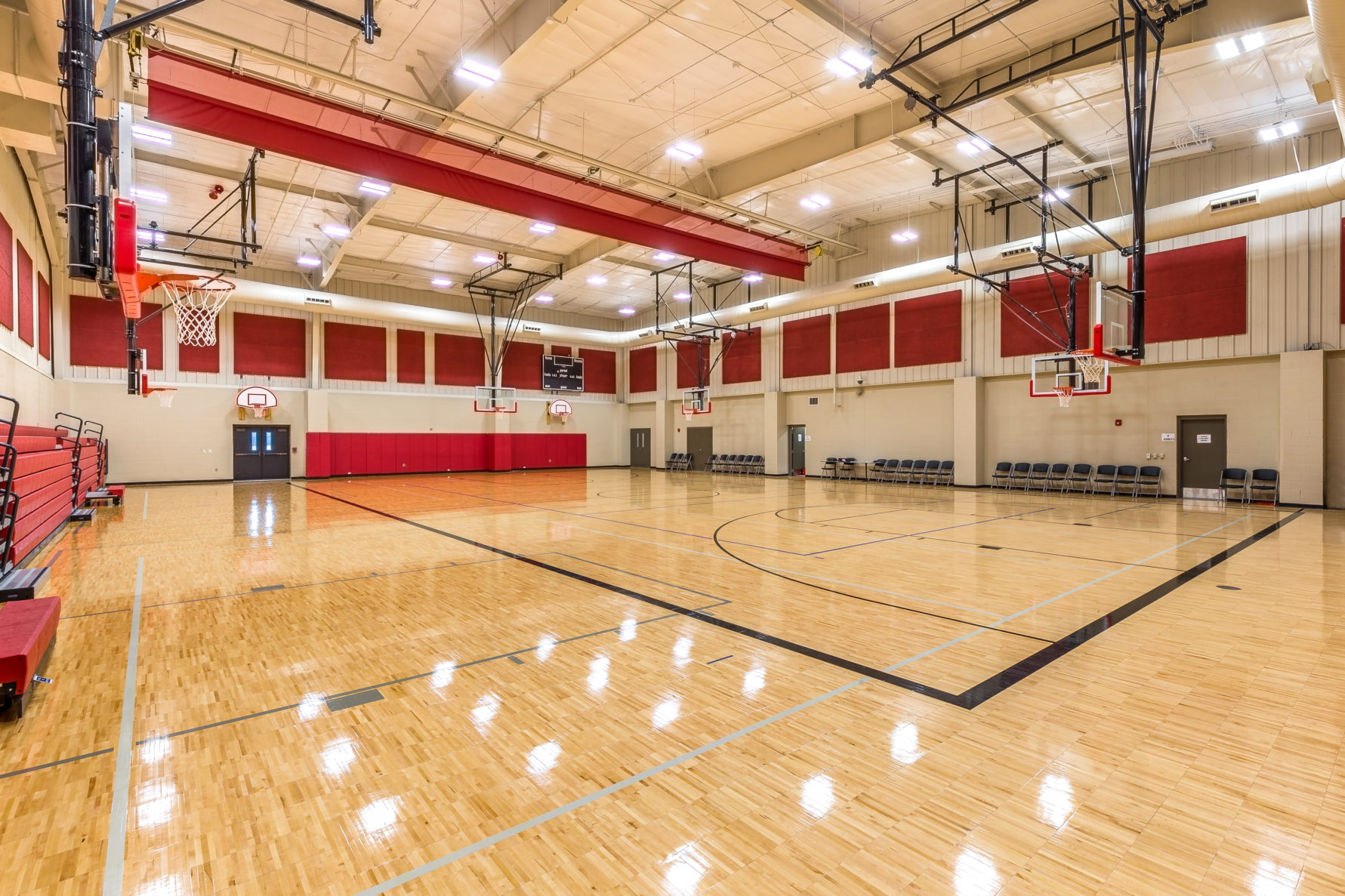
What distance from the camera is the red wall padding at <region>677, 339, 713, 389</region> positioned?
26188mm

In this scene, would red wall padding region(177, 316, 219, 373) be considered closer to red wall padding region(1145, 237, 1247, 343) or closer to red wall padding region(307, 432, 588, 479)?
red wall padding region(307, 432, 588, 479)

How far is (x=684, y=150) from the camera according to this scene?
1202cm

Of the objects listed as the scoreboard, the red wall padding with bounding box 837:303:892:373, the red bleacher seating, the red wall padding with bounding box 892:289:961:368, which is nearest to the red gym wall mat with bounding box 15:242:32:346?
the red bleacher seating

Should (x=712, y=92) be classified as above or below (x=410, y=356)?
above

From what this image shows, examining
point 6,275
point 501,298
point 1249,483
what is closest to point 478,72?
point 6,275

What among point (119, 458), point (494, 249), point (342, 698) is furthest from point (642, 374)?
point (342, 698)

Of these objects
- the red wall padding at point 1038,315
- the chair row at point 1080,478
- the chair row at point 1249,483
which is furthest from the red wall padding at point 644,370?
the chair row at point 1249,483

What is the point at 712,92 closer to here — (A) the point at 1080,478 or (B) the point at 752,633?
(B) the point at 752,633

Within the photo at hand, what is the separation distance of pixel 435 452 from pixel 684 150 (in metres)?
17.8

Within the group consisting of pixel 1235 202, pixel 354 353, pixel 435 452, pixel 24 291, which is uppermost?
pixel 1235 202

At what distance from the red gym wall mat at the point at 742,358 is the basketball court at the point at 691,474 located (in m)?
0.18

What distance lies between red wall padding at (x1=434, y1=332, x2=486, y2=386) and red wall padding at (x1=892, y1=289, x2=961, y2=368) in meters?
16.0

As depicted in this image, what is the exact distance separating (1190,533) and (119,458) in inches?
1050

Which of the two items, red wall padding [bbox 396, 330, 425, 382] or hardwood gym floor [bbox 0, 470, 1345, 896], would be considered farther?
red wall padding [bbox 396, 330, 425, 382]
